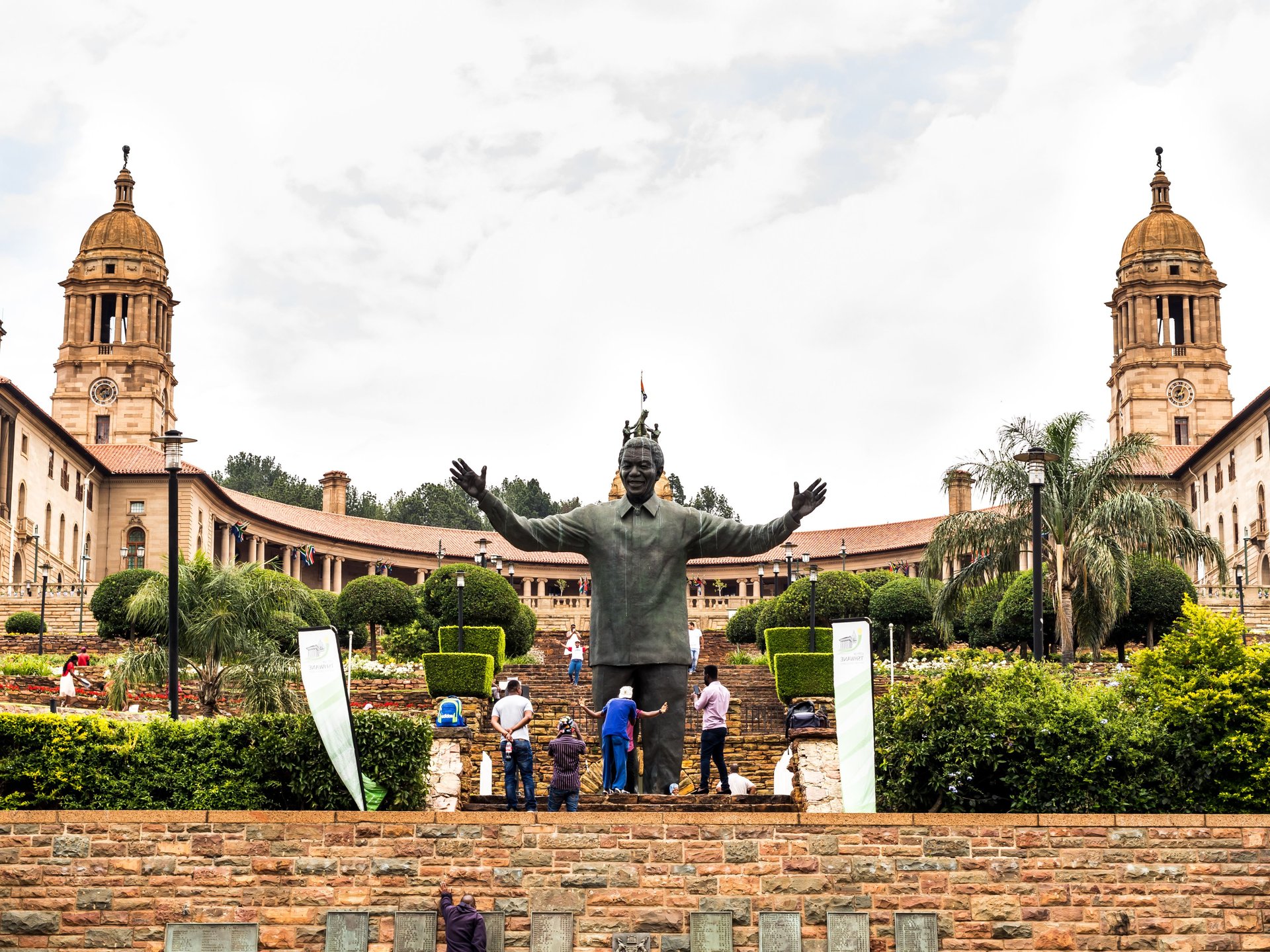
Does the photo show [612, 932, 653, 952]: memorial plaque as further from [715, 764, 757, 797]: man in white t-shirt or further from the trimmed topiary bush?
the trimmed topiary bush

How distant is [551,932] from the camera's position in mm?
13453

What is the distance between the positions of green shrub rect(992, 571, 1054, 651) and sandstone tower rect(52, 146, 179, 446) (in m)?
57.6

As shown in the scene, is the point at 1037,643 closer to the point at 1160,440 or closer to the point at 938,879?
the point at 938,879

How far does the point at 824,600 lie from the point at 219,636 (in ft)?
60.7

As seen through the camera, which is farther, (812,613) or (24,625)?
(24,625)

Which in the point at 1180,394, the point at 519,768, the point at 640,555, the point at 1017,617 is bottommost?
the point at 519,768

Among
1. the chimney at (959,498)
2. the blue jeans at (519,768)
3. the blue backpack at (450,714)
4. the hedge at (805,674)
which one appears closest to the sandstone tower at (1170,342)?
the chimney at (959,498)

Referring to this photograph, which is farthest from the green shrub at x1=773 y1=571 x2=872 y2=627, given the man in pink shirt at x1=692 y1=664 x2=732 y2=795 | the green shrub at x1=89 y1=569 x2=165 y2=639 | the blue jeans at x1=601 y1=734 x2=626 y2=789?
the blue jeans at x1=601 y1=734 x2=626 y2=789

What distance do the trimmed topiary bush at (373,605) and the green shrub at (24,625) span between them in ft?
26.9

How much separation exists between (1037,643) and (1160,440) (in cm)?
7135

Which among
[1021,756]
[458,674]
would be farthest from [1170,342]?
[1021,756]

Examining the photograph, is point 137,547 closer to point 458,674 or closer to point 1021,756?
point 458,674

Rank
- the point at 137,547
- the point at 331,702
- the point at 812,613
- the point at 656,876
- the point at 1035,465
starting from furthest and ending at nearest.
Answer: the point at 137,547
the point at 812,613
the point at 1035,465
the point at 331,702
the point at 656,876

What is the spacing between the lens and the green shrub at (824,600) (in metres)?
39.4
